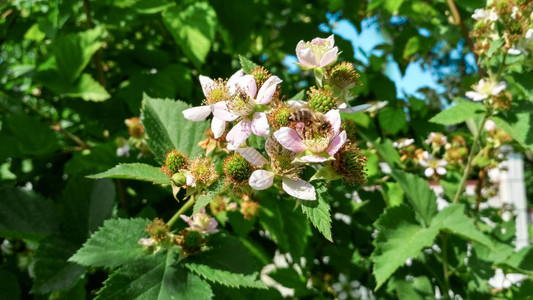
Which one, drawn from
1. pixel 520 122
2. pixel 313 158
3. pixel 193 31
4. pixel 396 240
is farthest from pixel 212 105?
pixel 520 122

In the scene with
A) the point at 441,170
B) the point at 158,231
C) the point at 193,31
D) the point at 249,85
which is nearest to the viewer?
the point at 249,85

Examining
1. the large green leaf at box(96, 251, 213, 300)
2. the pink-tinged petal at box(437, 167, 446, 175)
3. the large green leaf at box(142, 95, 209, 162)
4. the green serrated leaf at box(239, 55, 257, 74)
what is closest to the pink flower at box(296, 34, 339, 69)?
the green serrated leaf at box(239, 55, 257, 74)

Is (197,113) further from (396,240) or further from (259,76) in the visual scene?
(396,240)

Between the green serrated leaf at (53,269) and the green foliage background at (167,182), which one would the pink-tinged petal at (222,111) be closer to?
the green foliage background at (167,182)

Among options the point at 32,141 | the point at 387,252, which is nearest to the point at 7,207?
the point at 32,141

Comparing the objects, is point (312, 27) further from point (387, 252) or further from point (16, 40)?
point (16, 40)

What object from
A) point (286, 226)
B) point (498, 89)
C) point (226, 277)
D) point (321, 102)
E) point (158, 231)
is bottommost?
point (286, 226)
